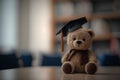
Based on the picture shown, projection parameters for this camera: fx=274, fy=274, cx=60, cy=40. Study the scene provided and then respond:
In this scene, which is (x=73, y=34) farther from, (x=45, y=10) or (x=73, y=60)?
(x=45, y=10)

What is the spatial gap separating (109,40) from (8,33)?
Answer: 1.79 m

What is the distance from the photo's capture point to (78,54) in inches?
49.7

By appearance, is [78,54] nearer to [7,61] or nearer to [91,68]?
[91,68]

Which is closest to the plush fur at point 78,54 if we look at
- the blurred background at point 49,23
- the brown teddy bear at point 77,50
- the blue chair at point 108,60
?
the brown teddy bear at point 77,50

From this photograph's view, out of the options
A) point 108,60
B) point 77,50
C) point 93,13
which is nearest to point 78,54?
point 77,50

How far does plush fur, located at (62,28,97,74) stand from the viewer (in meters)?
1.21

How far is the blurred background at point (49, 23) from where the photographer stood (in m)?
4.46

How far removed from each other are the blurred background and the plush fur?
2.81 metres

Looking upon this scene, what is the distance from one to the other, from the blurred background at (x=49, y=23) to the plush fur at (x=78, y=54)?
281 cm

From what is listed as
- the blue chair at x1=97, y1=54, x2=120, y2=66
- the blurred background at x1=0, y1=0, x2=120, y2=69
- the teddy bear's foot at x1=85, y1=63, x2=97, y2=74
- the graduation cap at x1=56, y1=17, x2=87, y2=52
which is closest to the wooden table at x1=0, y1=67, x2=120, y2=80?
the teddy bear's foot at x1=85, y1=63, x2=97, y2=74

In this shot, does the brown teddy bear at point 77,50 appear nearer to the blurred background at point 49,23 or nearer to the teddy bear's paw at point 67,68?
the teddy bear's paw at point 67,68

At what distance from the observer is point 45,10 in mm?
4809

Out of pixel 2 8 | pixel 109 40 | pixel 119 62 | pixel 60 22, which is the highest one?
pixel 2 8

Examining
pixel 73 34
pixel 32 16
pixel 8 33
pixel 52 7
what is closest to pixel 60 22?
pixel 52 7
